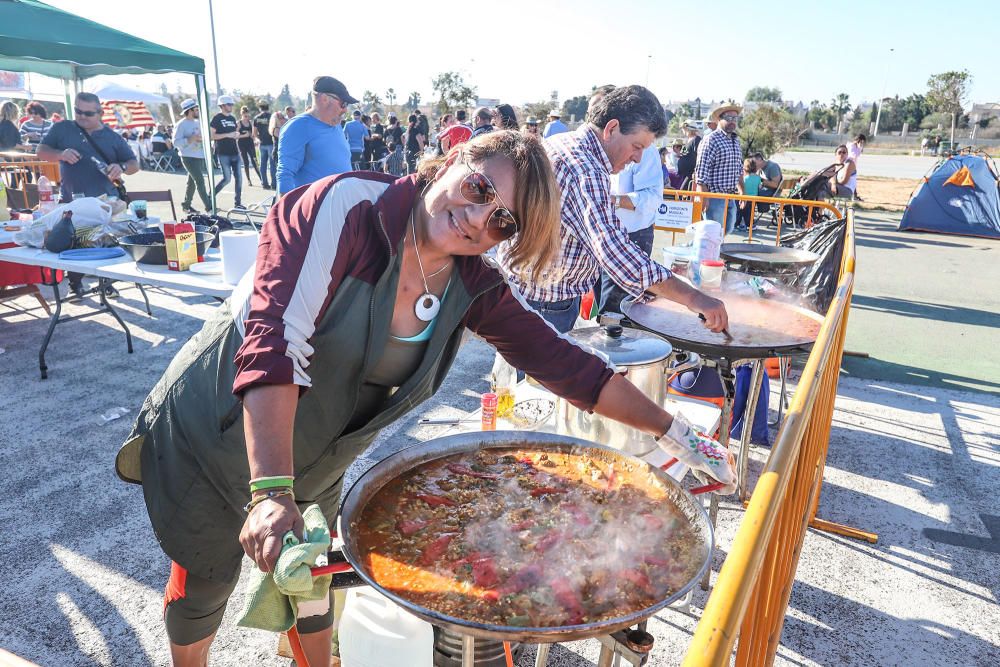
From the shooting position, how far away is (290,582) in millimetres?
1229

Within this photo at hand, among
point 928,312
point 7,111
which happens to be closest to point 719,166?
point 928,312

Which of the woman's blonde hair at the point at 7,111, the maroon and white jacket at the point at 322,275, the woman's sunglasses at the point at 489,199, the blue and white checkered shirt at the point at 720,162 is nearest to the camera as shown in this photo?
the maroon and white jacket at the point at 322,275

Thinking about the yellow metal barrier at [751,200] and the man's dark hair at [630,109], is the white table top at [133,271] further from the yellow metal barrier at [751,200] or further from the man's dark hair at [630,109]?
the yellow metal barrier at [751,200]

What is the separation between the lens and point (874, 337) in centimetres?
722

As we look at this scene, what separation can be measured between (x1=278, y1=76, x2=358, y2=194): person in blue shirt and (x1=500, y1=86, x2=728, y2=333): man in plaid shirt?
10.1 feet

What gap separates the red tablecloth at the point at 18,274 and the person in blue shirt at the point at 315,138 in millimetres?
2714

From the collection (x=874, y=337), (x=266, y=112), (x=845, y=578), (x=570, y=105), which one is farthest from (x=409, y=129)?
(x=570, y=105)

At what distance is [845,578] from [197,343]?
3.36 metres

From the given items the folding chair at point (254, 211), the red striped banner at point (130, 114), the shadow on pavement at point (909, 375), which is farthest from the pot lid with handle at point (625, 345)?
the red striped banner at point (130, 114)

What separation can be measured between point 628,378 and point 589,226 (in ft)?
3.36

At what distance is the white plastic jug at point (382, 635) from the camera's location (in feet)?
7.61

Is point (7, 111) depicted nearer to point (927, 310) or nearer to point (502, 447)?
point (502, 447)

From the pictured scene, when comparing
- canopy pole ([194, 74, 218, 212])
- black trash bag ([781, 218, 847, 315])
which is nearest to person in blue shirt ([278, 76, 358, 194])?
black trash bag ([781, 218, 847, 315])

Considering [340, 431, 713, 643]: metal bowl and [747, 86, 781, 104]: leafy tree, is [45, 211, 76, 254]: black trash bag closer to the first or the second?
[340, 431, 713, 643]: metal bowl
